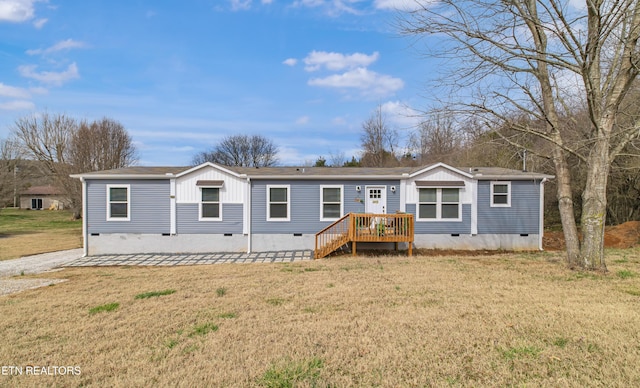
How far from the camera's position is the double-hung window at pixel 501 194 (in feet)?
Result: 43.4

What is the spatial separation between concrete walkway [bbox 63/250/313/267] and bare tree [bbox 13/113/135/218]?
18.1 m

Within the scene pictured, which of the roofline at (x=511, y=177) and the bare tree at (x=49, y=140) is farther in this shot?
the bare tree at (x=49, y=140)

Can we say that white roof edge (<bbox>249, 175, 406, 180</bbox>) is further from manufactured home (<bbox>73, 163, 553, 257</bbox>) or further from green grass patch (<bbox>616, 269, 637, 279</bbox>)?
green grass patch (<bbox>616, 269, 637, 279</bbox>)

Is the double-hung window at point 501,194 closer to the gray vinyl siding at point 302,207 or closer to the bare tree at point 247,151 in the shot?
the gray vinyl siding at point 302,207

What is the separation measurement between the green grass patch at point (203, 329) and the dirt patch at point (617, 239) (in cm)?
1363

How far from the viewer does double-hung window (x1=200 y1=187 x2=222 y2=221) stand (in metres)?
13.4

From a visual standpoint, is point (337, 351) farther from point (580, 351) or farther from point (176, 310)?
point (176, 310)

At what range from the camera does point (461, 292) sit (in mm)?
5801

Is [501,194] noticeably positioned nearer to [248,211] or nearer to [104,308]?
[248,211]

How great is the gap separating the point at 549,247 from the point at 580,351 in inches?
489

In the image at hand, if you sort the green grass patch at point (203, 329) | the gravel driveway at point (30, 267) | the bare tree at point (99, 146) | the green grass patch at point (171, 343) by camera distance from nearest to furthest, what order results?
the green grass patch at point (171, 343), the green grass patch at point (203, 329), the gravel driveway at point (30, 267), the bare tree at point (99, 146)

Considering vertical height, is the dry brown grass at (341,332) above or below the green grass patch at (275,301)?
above

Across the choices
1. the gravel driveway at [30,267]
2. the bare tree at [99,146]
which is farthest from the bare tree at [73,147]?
the gravel driveway at [30,267]

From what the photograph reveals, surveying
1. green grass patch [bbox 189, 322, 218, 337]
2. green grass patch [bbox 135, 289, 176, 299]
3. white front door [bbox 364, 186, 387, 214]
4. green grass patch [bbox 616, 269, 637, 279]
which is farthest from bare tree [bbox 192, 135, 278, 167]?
green grass patch [bbox 189, 322, 218, 337]
